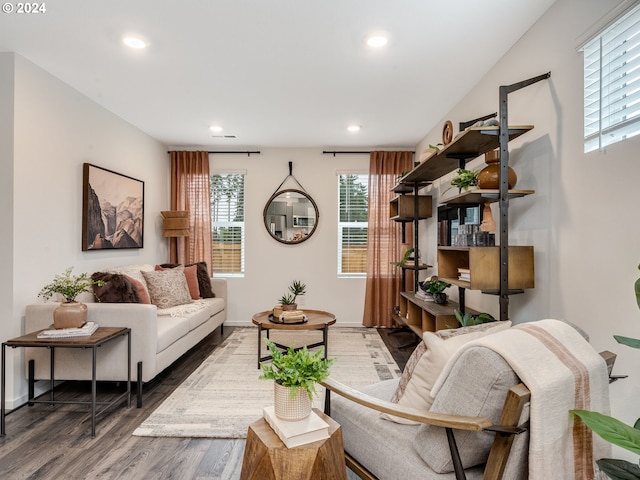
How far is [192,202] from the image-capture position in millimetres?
5195

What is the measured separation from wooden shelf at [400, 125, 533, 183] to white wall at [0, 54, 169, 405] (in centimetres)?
301

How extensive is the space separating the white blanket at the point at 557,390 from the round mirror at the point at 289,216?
13.2 ft

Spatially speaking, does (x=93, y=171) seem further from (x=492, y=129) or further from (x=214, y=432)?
(x=492, y=129)

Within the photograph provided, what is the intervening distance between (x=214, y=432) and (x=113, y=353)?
103 cm

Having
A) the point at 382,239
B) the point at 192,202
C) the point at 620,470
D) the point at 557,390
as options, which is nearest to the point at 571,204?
the point at 557,390

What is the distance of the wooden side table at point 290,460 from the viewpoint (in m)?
1.30

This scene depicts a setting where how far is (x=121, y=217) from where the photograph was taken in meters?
3.96

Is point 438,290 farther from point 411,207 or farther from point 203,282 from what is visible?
point 203,282

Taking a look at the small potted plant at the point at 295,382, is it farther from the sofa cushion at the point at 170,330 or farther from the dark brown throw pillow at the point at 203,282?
the dark brown throw pillow at the point at 203,282

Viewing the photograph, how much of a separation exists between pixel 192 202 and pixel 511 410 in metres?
4.82

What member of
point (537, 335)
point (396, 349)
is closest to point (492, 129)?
point (537, 335)

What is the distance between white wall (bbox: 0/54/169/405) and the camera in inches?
104

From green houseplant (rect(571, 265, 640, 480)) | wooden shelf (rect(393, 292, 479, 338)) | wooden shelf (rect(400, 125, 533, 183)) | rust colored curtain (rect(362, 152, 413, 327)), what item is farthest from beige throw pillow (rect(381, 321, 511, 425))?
rust colored curtain (rect(362, 152, 413, 327))

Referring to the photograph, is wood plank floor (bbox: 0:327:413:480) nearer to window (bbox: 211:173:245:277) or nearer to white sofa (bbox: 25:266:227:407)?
white sofa (bbox: 25:266:227:407)
